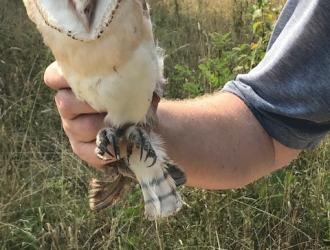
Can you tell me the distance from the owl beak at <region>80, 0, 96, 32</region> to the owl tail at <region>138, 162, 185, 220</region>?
0.98 feet

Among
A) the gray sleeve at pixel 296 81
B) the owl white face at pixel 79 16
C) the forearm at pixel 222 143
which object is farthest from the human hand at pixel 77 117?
the gray sleeve at pixel 296 81

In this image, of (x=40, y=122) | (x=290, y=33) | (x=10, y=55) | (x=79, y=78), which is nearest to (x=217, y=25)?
(x=10, y=55)

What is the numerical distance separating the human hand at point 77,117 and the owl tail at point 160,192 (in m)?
0.09

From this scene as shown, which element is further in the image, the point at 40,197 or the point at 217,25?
the point at 217,25

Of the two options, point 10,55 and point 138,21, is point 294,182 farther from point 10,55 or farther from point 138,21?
point 10,55

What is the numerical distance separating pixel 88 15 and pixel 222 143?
743 millimetres

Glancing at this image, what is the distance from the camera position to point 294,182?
2.59 metres

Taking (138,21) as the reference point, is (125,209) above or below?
below

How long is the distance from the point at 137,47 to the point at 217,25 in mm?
4201

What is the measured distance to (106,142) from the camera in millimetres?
1066

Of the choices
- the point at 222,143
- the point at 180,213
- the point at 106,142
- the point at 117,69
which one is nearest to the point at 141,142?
the point at 106,142

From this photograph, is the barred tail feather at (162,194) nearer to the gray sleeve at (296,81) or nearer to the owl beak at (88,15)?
the owl beak at (88,15)

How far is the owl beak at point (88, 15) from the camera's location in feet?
2.90

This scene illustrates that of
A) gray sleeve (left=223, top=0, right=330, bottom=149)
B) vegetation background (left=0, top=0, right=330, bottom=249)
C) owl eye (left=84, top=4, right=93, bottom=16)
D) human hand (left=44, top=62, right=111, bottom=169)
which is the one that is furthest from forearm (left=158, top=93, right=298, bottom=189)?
vegetation background (left=0, top=0, right=330, bottom=249)
